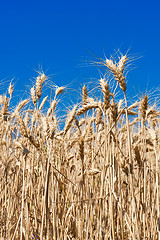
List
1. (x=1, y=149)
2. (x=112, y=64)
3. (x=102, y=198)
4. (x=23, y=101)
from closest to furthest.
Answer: (x=112, y=64), (x=102, y=198), (x=1, y=149), (x=23, y=101)

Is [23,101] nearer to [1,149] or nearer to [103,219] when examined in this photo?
[1,149]

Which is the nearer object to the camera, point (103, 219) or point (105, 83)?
point (105, 83)

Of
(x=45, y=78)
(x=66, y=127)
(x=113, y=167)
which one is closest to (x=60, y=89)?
(x=45, y=78)

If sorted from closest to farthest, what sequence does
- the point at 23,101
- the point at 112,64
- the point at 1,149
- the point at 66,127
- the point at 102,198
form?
the point at 112,64 → the point at 102,198 → the point at 66,127 → the point at 1,149 → the point at 23,101

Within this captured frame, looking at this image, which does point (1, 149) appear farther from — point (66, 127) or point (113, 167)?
point (113, 167)

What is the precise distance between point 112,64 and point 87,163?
100 centimetres

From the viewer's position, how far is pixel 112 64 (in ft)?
5.38

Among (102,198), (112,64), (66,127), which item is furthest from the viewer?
(66,127)

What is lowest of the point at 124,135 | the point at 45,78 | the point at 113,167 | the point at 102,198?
the point at 102,198

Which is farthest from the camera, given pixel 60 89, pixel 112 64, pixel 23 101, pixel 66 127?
pixel 23 101

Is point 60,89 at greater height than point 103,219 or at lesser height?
greater

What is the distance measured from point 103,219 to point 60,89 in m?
1.04

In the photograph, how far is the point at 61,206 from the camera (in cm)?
203

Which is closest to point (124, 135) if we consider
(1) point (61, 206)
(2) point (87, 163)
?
(2) point (87, 163)
